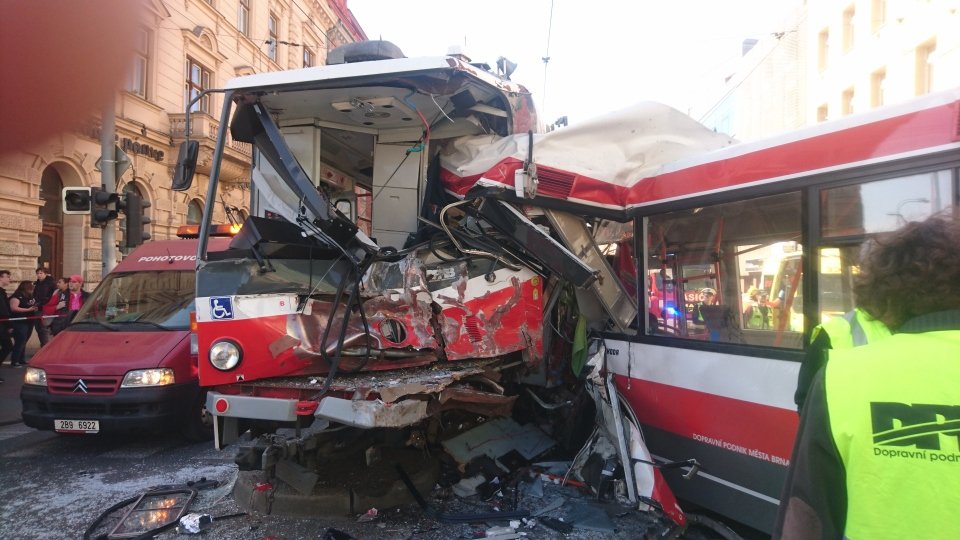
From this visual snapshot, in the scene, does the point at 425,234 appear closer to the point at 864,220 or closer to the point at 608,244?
the point at 608,244

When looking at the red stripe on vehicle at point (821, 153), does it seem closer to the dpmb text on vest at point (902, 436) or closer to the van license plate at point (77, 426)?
the dpmb text on vest at point (902, 436)

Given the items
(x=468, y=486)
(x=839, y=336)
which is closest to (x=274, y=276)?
(x=468, y=486)

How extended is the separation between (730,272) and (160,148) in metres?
16.3

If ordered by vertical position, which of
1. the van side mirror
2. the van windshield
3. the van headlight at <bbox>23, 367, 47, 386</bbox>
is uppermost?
the van side mirror

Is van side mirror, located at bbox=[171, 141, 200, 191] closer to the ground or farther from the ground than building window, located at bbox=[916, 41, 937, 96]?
closer to the ground

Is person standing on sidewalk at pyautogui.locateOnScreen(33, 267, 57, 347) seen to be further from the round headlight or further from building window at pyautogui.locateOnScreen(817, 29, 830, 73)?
building window at pyautogui.locateOnScreen(817, 29, 830, 73)

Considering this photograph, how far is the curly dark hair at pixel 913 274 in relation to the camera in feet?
4.22

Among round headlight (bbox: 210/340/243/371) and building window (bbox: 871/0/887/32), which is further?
building window (bbox: 871/0/887/32)

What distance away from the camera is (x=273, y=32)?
2184cm

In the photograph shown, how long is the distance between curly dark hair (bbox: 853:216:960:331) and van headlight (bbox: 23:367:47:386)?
6651 millimetres

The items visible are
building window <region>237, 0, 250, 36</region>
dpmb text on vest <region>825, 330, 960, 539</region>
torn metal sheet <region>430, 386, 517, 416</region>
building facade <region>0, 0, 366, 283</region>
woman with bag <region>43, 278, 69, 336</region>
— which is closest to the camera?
dpmb text on vest <region>825, 330, 960, 539</region>

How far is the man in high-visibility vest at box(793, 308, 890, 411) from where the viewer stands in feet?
4.40

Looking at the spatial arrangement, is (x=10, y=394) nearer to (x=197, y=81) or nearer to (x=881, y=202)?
(x=881, y=202)

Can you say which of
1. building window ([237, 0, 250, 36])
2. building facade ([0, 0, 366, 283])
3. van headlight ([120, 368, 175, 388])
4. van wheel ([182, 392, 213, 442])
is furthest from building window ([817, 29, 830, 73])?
van headlight ([120, 368, 175, 388])
